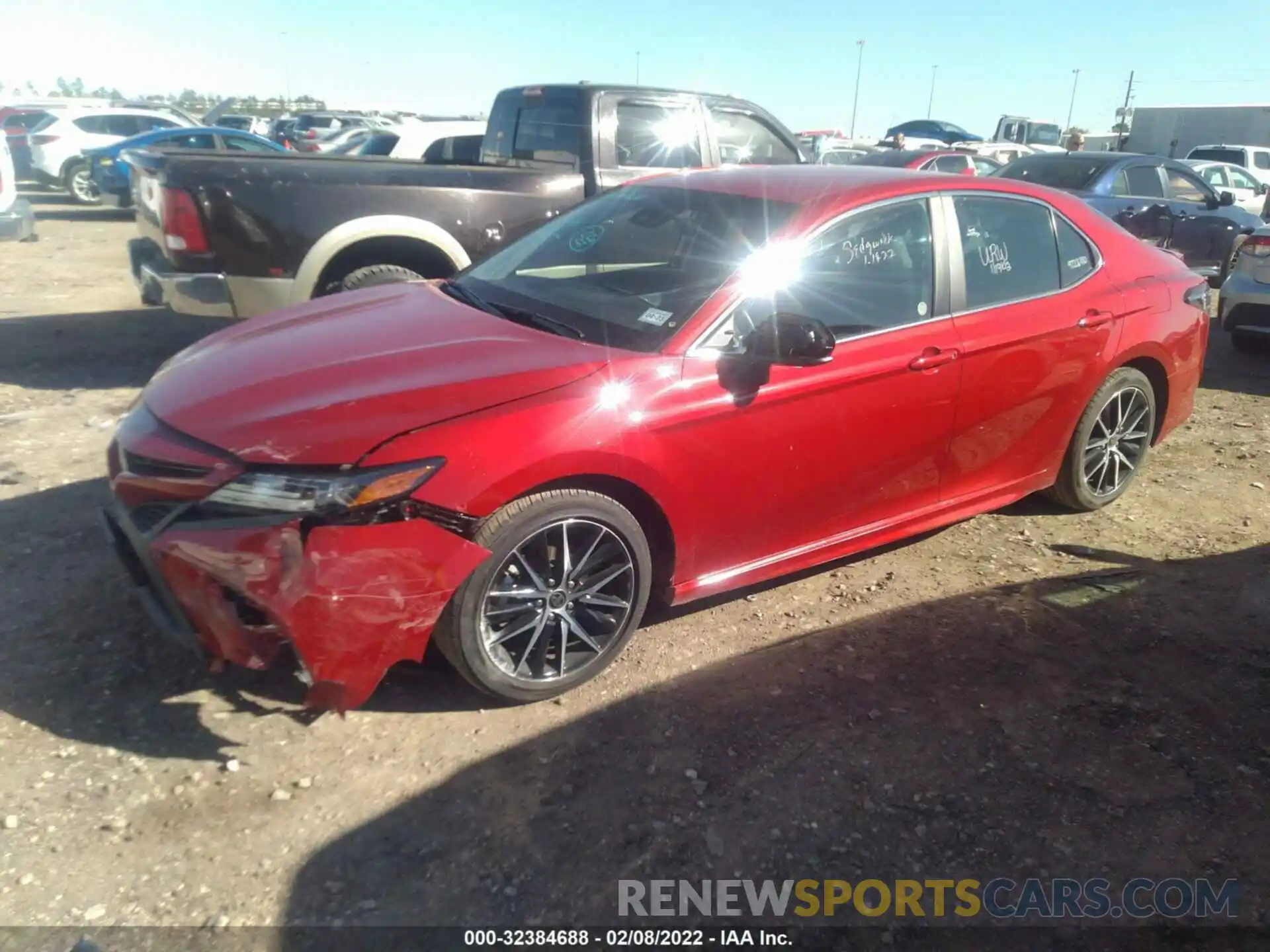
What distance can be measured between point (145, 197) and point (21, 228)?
4.86 m

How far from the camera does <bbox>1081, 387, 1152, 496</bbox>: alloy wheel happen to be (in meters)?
4.62

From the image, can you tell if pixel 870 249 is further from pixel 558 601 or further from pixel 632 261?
pixel 558 601

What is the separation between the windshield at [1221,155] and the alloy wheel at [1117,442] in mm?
19465

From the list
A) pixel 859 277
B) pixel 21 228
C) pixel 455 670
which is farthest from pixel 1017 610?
pixel 21 228

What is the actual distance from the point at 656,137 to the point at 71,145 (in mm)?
15238

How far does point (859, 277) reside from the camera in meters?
3.66

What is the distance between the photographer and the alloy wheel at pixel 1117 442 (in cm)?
462

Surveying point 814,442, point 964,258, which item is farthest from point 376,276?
point 964,258

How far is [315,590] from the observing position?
2.56m

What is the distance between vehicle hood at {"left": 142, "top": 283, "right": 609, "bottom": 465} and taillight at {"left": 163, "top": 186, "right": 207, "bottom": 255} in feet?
7.11

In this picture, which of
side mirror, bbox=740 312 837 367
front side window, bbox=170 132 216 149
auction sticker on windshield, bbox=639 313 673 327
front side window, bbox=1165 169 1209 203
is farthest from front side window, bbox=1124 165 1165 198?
front side window, bbox=170 132 216 149

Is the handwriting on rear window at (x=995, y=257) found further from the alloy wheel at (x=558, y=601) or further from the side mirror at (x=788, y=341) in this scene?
the alloy wheel at (x=558, y=601)

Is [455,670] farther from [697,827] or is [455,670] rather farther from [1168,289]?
[1168,289]

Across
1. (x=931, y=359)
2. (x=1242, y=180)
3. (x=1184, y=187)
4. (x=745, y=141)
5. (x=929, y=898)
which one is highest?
(x=745, y=141)
